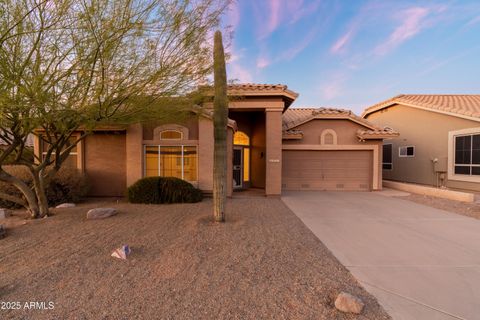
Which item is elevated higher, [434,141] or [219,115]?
[219,115]

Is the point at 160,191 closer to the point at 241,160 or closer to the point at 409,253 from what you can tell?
the point at 241,160

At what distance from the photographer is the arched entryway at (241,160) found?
43.6 ft

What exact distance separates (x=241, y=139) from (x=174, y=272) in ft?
36.2

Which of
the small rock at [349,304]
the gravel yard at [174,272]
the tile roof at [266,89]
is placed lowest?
the gravel yard at [174,272]

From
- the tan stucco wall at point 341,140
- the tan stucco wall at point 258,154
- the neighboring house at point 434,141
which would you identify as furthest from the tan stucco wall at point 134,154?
the neighboring house at point 434,141

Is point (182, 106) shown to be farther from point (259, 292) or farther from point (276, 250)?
point (259, 292)

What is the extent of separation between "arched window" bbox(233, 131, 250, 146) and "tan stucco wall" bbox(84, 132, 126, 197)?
6.08 metres

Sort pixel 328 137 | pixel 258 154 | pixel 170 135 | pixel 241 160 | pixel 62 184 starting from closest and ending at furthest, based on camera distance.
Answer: pixel 62 184 < pixel 170 135 < pixel 328 137 < pixel 241 160 < pixel 258 154

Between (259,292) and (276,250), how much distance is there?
154cm

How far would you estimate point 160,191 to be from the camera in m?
9.24

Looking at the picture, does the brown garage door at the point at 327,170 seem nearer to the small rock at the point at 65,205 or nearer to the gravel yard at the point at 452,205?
the gravel yard at the point at 452,205

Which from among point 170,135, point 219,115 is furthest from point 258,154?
point 219,115

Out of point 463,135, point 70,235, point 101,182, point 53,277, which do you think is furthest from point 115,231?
point 463,135

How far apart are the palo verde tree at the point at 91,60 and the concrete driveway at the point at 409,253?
551 cm
